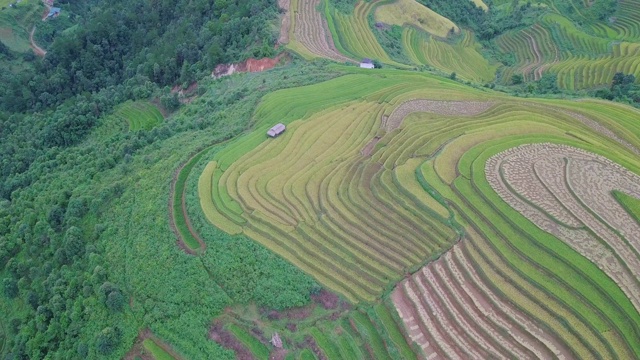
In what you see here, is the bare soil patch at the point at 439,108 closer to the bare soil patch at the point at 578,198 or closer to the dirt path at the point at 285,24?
the bare soil patch at the point at 578,198

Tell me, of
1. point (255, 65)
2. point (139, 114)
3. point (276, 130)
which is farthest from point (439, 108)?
point (139, 114)

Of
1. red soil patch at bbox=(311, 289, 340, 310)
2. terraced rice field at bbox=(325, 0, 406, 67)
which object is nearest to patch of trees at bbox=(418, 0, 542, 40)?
terraced rice field at bbox=(325, 0, 406, 67)

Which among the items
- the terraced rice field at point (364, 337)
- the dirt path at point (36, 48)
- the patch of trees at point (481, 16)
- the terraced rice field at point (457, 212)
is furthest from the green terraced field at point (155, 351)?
the dirt path at point (36, 48)

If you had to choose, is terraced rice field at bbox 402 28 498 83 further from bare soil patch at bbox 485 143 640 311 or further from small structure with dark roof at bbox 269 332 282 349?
small structure with dark roof at bbox 269 332 282 349

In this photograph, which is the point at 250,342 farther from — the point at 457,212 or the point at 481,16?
the point at 481,16

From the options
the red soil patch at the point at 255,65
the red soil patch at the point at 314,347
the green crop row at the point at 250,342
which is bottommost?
the green crop row at the point at 250,342

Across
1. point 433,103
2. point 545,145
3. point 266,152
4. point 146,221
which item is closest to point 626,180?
point 545,145
